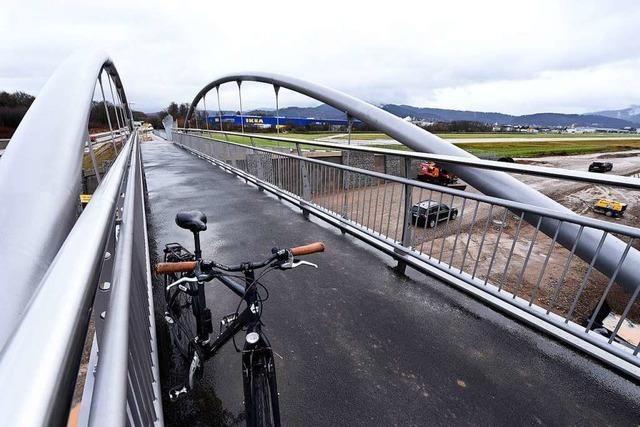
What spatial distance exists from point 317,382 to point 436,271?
1.88 meters

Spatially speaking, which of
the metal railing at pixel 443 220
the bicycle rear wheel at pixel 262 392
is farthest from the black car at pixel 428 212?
the bicycle rear wheel at pixel 262 392

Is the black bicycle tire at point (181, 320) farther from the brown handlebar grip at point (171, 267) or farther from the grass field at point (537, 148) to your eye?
the grass field at point (537, 148)

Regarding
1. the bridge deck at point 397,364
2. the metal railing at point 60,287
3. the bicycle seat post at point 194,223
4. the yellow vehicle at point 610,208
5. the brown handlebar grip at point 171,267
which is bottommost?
the yellow vehicle at point 610,208

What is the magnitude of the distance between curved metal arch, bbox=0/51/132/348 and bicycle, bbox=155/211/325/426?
2.77ft

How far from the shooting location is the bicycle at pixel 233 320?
1.71m

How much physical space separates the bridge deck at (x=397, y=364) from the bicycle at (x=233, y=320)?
0.76ft

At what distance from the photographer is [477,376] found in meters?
2.38

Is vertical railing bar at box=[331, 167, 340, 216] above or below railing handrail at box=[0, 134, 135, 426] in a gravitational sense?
below

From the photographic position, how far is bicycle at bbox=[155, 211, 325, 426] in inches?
67.2

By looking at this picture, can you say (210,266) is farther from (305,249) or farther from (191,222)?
(305,249)

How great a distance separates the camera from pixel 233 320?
2.10 meters

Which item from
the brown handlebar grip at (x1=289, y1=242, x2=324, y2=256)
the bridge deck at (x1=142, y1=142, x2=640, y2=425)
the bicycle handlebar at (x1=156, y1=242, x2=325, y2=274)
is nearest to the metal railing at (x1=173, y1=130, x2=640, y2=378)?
the bridge deck at (x1=142, y1=142, x2=640, y2=425)

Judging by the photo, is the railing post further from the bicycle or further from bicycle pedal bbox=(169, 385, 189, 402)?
bicycle pedal bbox=(169, 385, 189, 402)

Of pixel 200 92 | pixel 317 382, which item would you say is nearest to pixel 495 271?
pixel 317 382
